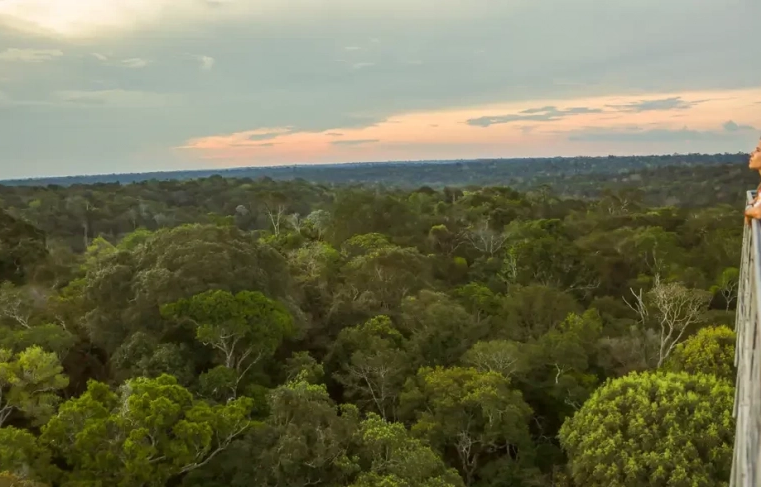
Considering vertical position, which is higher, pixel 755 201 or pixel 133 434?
pixel 755 201

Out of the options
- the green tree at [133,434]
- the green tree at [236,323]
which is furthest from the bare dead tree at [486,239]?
the green tree at [133,434]

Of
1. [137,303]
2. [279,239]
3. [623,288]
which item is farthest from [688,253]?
[137,303]

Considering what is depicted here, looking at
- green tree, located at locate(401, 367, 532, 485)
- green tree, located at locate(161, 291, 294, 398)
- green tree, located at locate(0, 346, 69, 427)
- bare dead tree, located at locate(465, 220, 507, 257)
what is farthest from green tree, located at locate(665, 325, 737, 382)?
bare dead tree, located at locate(465, 220, 507, 257)

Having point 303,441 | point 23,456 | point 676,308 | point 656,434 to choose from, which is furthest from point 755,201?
point 676,308

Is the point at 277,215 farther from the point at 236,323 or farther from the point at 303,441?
the point at 303,441

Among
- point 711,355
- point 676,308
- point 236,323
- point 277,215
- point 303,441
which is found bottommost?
point 303,441

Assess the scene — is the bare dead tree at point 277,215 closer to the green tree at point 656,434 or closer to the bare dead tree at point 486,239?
the bare dead tree at point 486,239

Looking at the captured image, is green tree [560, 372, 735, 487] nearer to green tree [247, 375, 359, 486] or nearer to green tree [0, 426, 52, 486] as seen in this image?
green tree [247, 375, 359, 486]

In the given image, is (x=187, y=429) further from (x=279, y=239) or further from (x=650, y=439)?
(x=279, y=239)
